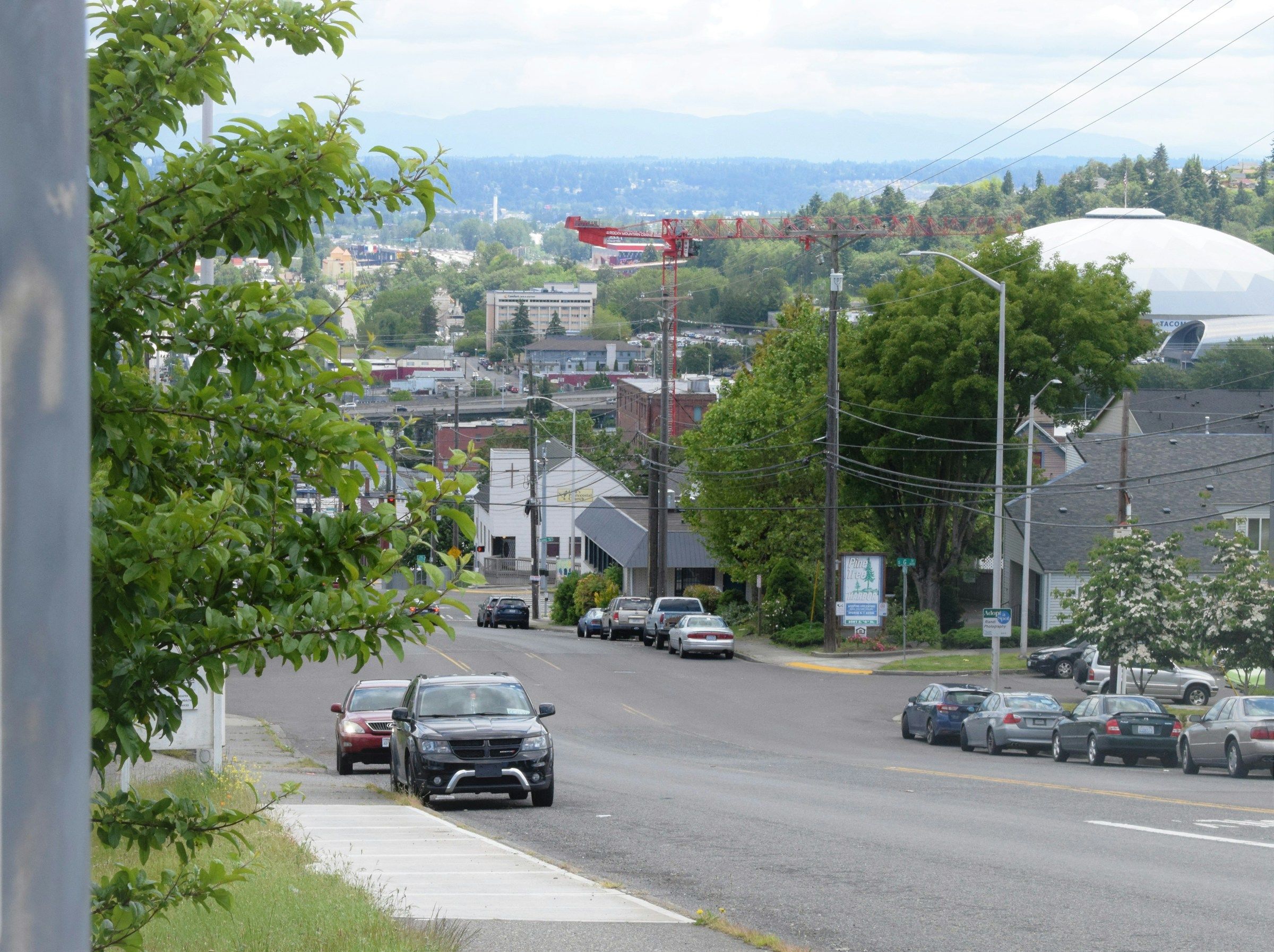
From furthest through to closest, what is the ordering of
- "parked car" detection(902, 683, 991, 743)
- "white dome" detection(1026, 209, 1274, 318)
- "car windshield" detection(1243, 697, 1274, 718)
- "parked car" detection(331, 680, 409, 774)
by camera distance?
"white dome" detection(1026, 209, 1274, 318) < "parked car" detection(902, 683, 991, 743) < "parked car" detection(331, 680, 409, 774) < "car windshield" detection(1243, 697, 1274, 718)

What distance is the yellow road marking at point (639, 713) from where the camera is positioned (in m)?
34.2

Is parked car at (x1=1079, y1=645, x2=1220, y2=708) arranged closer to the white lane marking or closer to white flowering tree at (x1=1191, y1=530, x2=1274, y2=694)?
white flowering tree at (x1=1191, y1=530, x2=1274, y2=694)

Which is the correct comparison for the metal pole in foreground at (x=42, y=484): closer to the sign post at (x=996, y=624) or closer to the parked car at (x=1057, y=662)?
the sign post at (x=996, y=624)

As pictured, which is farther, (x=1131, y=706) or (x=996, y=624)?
A: (x=996, y=624)

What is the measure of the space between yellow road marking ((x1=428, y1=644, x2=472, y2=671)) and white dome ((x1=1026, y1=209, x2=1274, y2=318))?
100358 millimetres

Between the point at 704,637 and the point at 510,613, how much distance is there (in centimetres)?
2216

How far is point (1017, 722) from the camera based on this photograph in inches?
1130

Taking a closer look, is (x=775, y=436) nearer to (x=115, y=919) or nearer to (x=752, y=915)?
(x=752, y=915)

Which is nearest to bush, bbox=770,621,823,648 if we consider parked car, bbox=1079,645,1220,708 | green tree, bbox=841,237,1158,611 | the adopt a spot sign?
green tree, bbox=841,237,1158,611

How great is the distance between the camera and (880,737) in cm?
3183

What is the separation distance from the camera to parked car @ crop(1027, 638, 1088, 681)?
155ft

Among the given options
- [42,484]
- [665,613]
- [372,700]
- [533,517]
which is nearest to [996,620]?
[372,700]

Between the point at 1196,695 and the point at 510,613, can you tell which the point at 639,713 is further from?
the point at 510,613

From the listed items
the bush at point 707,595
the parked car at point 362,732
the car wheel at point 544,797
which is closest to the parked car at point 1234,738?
the car wheel at point 544,797
